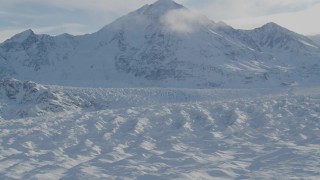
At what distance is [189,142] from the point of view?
5691cm

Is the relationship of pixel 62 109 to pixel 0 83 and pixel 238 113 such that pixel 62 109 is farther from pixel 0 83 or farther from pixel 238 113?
pixel 238 113

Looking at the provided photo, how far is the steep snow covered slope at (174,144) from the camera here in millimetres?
42625

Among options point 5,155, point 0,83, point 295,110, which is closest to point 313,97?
point 295,110

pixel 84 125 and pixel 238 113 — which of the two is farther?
pixel 238 113

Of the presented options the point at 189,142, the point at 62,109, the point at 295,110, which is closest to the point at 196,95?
the point at 62,109

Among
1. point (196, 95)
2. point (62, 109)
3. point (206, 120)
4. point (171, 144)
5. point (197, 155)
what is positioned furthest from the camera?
point (196, 95)

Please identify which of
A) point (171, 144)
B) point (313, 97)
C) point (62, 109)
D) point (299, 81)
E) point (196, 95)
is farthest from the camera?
point (299, 81)

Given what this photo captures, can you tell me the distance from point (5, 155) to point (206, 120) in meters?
27.1

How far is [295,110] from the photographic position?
74375 mm

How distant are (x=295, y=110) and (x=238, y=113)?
7.16m

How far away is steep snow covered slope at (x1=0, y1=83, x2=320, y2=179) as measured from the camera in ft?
140

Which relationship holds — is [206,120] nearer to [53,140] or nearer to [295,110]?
[295,110]

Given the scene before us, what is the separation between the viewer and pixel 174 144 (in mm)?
55438

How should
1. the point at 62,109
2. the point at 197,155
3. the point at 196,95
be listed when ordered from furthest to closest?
the point at 196,95 → the point at 62,109 → the point at 197,155
